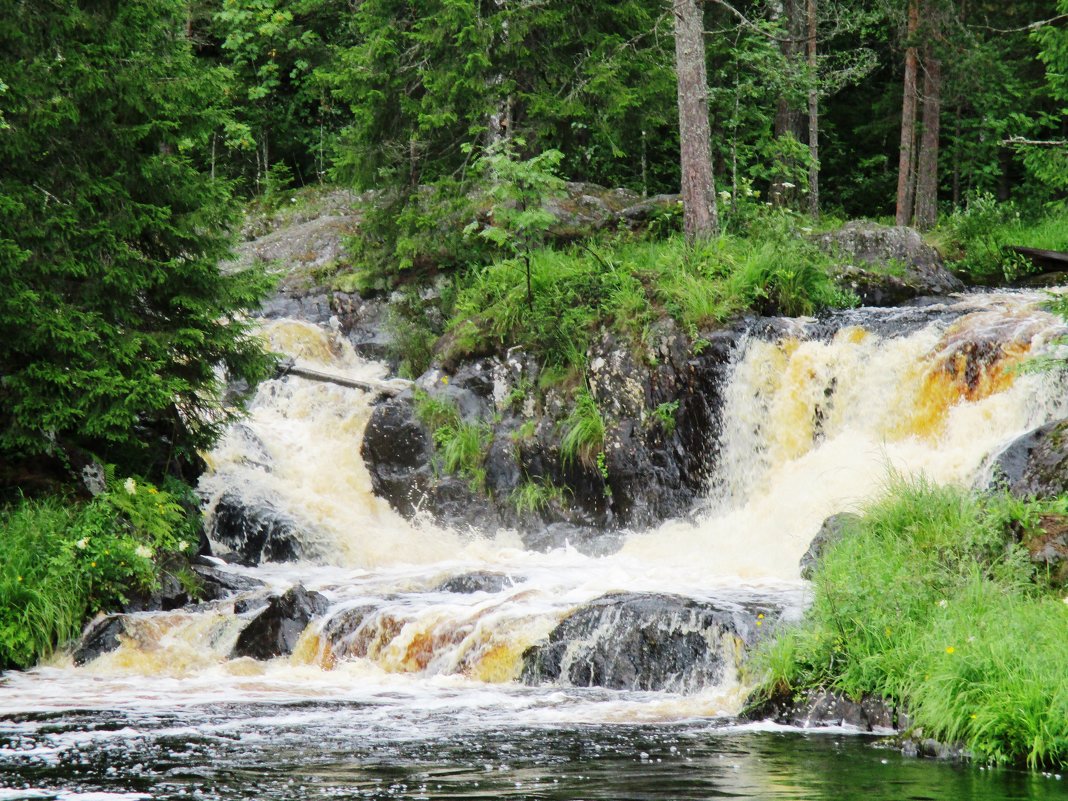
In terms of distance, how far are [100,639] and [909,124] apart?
639 inches

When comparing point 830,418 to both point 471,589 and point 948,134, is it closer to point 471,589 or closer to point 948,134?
point 471,589

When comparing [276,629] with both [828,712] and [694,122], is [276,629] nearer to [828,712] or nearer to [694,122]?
[828,712]

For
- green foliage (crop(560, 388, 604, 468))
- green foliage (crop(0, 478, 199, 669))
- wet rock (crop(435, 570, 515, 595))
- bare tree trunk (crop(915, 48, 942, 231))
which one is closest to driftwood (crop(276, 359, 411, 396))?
green foliage (crop(560, 388, 604, 468))

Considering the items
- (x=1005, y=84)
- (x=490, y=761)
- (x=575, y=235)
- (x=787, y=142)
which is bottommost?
(x=490, y=761)

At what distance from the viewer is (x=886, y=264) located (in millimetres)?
15672

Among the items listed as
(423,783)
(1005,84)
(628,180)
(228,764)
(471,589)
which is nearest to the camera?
(423,783)

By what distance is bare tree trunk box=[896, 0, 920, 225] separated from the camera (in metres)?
19.5

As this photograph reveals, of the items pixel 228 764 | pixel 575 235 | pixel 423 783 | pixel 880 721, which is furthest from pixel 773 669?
pixel 575 235

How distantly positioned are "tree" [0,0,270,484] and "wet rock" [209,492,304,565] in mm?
1860

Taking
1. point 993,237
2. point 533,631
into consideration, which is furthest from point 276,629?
point 993,237

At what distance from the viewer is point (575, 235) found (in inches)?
675

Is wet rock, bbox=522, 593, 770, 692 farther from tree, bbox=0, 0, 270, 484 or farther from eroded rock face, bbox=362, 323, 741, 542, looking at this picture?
tree, bbox=0, 0, 270, 484

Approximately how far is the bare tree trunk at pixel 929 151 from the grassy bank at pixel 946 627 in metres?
12.3

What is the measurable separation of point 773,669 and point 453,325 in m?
9.16
